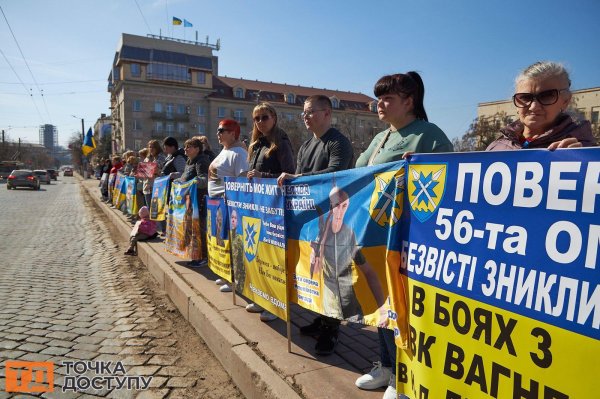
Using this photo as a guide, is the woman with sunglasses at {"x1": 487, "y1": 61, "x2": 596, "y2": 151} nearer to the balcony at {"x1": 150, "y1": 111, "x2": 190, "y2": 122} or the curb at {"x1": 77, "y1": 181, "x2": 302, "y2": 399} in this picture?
the curb at {"x1": 77, "y1": 181, "x2": 302, "y2": 399}

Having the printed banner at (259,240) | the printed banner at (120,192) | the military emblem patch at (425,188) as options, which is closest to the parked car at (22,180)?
the printed banner at (120,192)

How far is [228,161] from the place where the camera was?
479 cm

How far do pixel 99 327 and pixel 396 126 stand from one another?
149 inches

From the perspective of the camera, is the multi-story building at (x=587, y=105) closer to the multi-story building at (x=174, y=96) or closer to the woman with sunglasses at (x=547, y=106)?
the multi-story building at (x=174, y=96)

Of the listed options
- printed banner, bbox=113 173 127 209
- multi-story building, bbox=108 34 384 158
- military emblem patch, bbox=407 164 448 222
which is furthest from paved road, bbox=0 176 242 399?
Answer: multi-story building, bbox=108 34 384 158

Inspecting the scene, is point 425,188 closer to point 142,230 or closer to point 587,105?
point 142,230

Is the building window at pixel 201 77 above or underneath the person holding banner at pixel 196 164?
above

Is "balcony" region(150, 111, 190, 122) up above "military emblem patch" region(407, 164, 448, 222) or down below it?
above

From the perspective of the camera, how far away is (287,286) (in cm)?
315

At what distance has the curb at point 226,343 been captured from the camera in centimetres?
266

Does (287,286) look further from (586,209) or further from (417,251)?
(586,209)

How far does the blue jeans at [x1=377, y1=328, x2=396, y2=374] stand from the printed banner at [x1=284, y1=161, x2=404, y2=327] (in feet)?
0.55

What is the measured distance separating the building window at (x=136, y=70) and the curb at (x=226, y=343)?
191 ft

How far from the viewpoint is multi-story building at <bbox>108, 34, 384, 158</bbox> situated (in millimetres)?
55625
